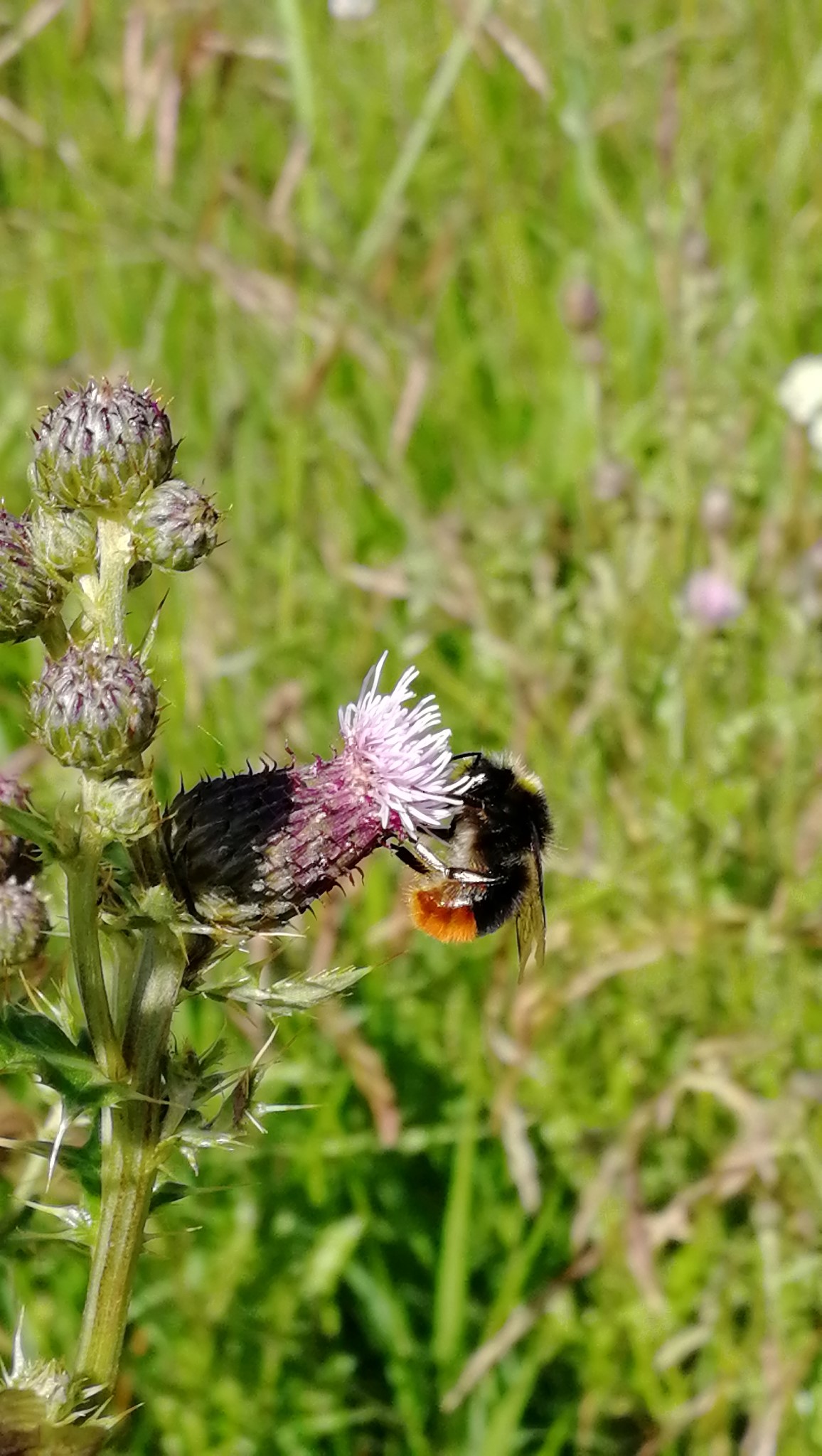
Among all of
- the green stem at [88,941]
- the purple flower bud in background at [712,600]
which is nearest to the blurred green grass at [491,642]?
the purple flower bud in background at [712,600]

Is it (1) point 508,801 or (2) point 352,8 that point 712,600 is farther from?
(2) point 352,8

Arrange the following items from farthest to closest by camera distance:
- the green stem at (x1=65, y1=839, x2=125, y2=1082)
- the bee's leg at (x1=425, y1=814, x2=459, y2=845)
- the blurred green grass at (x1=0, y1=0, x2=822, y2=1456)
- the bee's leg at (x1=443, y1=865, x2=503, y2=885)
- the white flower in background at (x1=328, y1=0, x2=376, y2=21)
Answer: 1. the white flower in background at (x1=328, y1=0, x2=376, y2=21)
2. the blurred green grass at (x1=0, y1=0, x2=822, y2=1456)
3. the bee's leg at (x1=443, y1=865, x2=503, y2=885)
4. the bee's leg at (x1=425, y1=814, x2=459, y2=845)
5. the green stem at (x1=65, y1=839, x2=125, y2=1082)

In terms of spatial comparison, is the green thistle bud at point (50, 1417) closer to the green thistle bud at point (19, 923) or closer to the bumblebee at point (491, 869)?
the green thistle bud at point (19, 923)

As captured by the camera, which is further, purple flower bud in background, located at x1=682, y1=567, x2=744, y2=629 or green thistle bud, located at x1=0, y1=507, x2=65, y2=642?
purple flower bud in background, located at x1=682, y1=567, x2=744, y2=629

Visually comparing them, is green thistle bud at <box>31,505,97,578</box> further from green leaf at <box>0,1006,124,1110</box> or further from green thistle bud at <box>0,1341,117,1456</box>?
green thistle bud at <box>0,1341,117,1456</box>

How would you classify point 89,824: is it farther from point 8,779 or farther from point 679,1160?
point 679,1160

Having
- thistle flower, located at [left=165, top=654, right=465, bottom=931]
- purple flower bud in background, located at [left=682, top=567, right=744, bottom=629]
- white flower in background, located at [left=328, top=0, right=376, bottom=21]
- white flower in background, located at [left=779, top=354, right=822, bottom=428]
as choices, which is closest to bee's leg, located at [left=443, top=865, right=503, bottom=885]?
thistle flower, located at [left=165, top=654, right=465, bottom=931]

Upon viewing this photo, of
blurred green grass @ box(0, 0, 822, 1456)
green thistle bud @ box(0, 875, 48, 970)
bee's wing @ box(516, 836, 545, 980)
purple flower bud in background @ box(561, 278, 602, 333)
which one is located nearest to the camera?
green thistle bud @ box(0, 875, 48, 970)
